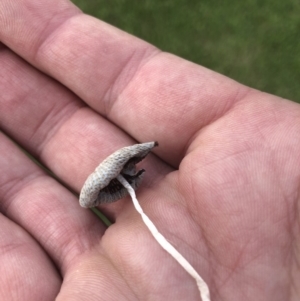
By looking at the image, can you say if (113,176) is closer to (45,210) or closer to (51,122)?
(45,210)

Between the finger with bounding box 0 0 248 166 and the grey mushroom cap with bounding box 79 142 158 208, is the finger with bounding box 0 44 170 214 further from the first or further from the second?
the grey mushroom cap with bounding box 79 142 158 208

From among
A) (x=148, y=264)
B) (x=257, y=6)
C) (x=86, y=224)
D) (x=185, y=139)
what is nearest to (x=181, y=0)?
(x=257, y=6)

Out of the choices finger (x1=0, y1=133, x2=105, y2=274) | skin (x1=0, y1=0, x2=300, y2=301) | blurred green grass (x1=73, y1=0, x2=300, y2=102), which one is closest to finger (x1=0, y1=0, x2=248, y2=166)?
skin (x1=0, y1=0, x2=300, y2=301)

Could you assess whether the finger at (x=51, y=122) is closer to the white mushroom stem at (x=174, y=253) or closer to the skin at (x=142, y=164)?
the skin at (x=142, y=164)

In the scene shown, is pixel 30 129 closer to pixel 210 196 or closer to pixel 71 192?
pixel 71 192

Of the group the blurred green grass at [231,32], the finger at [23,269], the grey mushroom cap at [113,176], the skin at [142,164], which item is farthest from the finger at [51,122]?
the blurred green grass at [231,32]

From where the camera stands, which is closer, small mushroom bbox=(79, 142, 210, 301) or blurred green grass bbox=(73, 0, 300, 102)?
small mushroom bbox=(79, 142, 210, 301)
